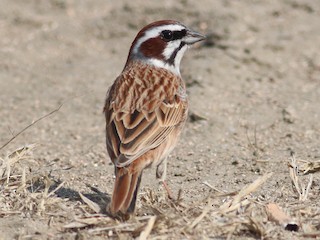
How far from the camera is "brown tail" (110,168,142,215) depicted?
540 cm

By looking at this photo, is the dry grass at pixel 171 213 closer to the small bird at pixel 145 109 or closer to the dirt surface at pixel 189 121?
the dirt surface at pixel 189 121

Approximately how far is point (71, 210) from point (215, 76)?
14.4ft

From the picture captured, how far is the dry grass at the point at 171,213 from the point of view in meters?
5.28

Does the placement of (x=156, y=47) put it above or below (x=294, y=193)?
above

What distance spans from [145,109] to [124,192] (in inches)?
38.8

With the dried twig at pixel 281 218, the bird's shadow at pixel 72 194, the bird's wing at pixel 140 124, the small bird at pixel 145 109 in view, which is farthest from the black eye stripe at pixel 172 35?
the dried twig at pixel 281 218

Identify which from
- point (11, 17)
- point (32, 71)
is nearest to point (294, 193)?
point (32, 71)

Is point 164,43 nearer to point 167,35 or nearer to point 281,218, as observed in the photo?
point 167,35

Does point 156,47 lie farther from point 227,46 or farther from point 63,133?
point 227,46

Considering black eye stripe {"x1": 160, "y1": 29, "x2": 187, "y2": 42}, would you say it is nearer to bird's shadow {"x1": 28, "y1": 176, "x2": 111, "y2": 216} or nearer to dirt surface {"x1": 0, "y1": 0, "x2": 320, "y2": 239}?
dirt surface {"x1": 0, "y1": 0, "x2": 320, "y2": 239}

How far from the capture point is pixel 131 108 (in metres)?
6.30

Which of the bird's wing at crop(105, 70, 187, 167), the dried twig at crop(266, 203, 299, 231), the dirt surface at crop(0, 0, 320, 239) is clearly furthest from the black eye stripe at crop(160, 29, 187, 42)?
the dried twig at crop(266, 203, 299, 231)

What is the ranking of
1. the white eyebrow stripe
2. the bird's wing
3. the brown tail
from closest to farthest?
the brown tail, the bird's wing, the white eyebrow stripe

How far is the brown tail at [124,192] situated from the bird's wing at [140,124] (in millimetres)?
84
